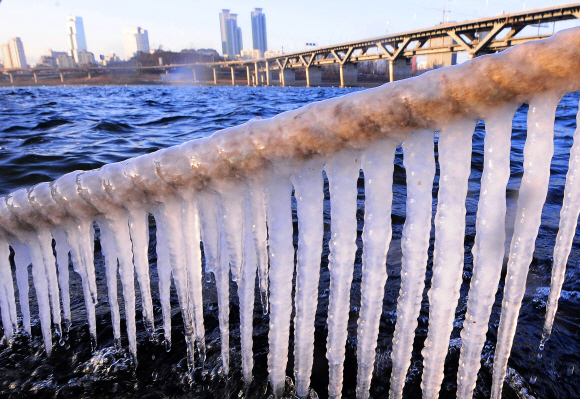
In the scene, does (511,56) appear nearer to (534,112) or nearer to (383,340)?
(534,112)

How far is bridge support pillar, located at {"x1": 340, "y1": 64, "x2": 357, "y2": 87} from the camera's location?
59.8 meters

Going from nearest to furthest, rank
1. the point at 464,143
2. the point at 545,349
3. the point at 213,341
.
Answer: the point at 464,143, the point at 545,349, the point at 213,341

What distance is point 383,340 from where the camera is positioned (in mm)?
2549

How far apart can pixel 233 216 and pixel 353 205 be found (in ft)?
1.57

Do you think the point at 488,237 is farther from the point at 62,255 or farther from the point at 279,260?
the point at 62,255

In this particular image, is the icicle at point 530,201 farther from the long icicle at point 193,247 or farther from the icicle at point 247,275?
the long icicle at point 193,247

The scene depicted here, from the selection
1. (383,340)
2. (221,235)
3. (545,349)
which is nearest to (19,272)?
(221,235)

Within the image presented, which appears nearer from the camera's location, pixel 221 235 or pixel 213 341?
pixel 221 235

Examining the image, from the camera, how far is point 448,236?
1.22 metres

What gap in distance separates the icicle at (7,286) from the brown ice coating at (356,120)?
96cm

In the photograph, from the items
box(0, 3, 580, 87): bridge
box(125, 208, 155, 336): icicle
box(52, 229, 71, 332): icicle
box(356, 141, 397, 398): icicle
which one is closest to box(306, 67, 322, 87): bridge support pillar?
box(0, 3, 580, 87): bridge

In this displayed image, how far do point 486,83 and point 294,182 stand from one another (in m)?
0.67

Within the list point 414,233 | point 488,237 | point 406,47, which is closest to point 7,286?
point 414,233

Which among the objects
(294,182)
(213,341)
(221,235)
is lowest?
(213,341)
